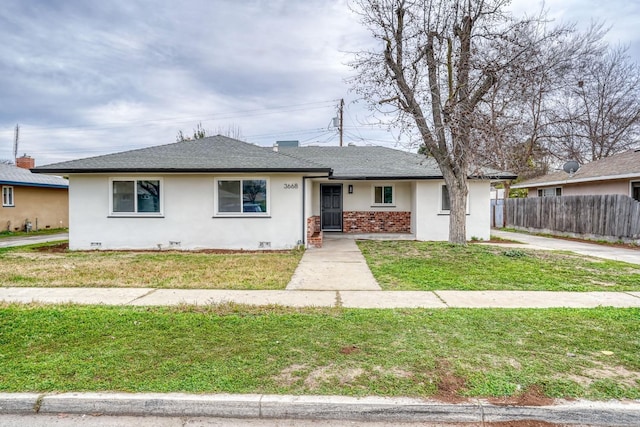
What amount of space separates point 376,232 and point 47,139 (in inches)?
1589

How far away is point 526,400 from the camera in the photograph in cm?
298

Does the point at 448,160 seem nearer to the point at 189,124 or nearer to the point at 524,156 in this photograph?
the point at 524,156

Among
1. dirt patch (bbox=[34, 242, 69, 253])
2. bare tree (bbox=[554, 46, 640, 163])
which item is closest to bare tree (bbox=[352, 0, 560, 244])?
dirt patch (bbox=[34, 242, 69, 253])

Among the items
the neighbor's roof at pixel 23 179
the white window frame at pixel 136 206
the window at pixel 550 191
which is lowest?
the white window frame at pixel 136 206

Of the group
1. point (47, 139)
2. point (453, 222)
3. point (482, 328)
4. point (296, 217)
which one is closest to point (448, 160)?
point (453, 222)

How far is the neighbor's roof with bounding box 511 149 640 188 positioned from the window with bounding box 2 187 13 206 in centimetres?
2755

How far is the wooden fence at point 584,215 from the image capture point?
1363 cm

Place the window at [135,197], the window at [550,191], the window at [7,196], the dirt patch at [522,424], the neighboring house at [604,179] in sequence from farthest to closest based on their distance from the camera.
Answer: the window at [550,191], the window at [7,196], the neighboring house at [604,179], the window at [135,197], the dirt patch at [522,424]

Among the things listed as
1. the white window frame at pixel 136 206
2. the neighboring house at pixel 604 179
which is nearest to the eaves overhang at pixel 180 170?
the white window frame at pixel 136 206

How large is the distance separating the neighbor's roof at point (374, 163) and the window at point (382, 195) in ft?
3.01

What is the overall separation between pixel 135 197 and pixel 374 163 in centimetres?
944

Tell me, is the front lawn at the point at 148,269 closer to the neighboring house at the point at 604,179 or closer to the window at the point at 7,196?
the window at the point at 7,196

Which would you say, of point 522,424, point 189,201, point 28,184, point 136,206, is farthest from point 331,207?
point 28,184

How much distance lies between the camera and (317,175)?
1193 cm
